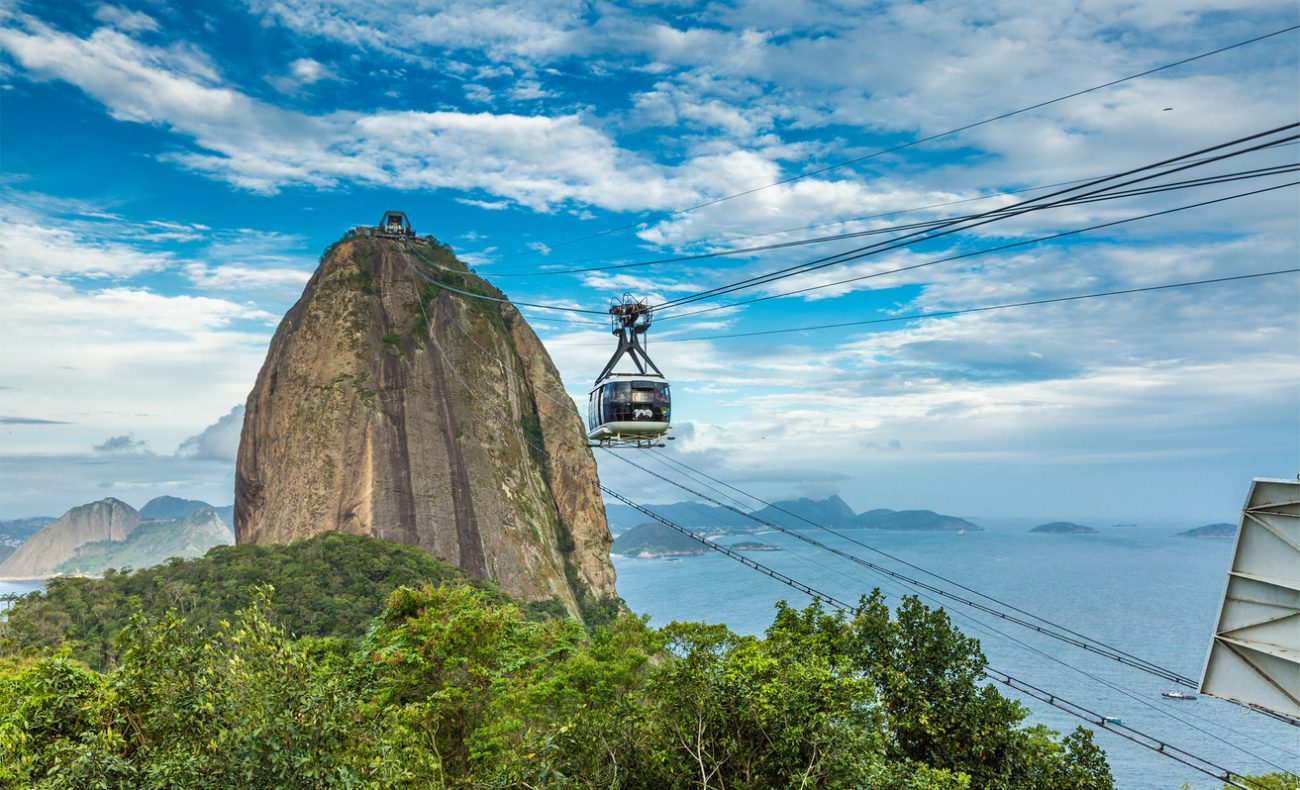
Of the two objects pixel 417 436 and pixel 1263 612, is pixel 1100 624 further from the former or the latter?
pixel 1263 612

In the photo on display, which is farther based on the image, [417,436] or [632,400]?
[417,436]

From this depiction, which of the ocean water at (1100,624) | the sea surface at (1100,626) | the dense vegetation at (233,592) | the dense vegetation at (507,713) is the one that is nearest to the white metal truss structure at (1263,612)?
the dense vegetation at (507,713)

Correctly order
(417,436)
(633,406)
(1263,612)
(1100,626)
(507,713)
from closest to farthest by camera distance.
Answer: (1263,612) → (507,713) → (633,406) → (417,436) → (1100,626)

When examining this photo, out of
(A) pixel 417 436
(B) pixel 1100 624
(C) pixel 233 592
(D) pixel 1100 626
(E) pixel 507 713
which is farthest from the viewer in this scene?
(B) pixel 1100 624

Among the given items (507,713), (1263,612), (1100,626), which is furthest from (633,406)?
(1100,626)

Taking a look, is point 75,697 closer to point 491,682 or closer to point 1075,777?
point 491,682

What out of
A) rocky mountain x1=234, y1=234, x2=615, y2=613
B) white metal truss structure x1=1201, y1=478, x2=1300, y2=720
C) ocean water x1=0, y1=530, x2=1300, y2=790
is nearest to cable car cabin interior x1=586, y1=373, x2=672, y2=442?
white metal truss structure x1=1201, y1=478, x2=1300, y2=720

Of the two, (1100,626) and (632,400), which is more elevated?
(632,400)
